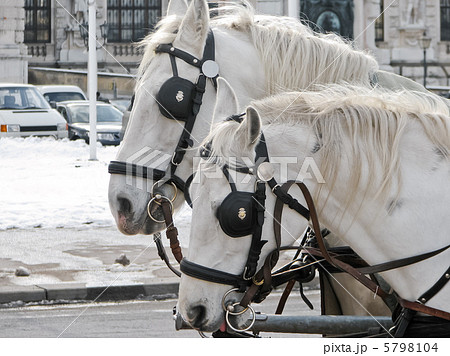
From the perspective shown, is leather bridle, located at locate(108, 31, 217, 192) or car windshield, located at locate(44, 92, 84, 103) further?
car windshield, located at locate(44, 92, 84, 103)

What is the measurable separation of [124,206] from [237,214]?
1.53 m

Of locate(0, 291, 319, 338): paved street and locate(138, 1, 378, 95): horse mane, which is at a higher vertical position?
locate(138, 1, 378, 95): horse mane

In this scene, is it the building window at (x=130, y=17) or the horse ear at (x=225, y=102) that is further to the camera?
the building window at (x=130, y=17)

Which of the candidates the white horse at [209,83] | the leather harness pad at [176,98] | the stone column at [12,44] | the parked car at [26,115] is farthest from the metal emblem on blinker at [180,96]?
the stone column at [12,44]

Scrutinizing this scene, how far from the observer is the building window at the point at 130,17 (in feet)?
156

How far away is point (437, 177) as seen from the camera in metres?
3.48

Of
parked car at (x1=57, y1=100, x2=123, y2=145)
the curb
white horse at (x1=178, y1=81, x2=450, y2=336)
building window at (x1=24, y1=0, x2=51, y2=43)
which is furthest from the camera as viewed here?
building window at (x1=24, y1=0, x2=51, y2=43)

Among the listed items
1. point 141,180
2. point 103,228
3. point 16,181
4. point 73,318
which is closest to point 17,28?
point 16,181

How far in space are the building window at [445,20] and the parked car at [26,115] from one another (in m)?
27.4

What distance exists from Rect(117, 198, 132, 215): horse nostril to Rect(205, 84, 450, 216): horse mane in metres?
1.33

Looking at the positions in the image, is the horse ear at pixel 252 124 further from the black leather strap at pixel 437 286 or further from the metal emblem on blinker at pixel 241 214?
the black leather strap at pixel 437 286

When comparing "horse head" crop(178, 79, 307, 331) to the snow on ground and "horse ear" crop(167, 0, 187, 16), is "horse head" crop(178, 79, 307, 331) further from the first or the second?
the snow on ground

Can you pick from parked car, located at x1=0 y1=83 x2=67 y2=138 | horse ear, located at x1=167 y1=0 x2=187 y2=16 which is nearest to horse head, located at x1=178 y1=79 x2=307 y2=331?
horse ear, located at x1=167 y1=0 x2=187 y2=16

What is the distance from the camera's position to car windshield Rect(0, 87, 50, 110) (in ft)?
82.3
